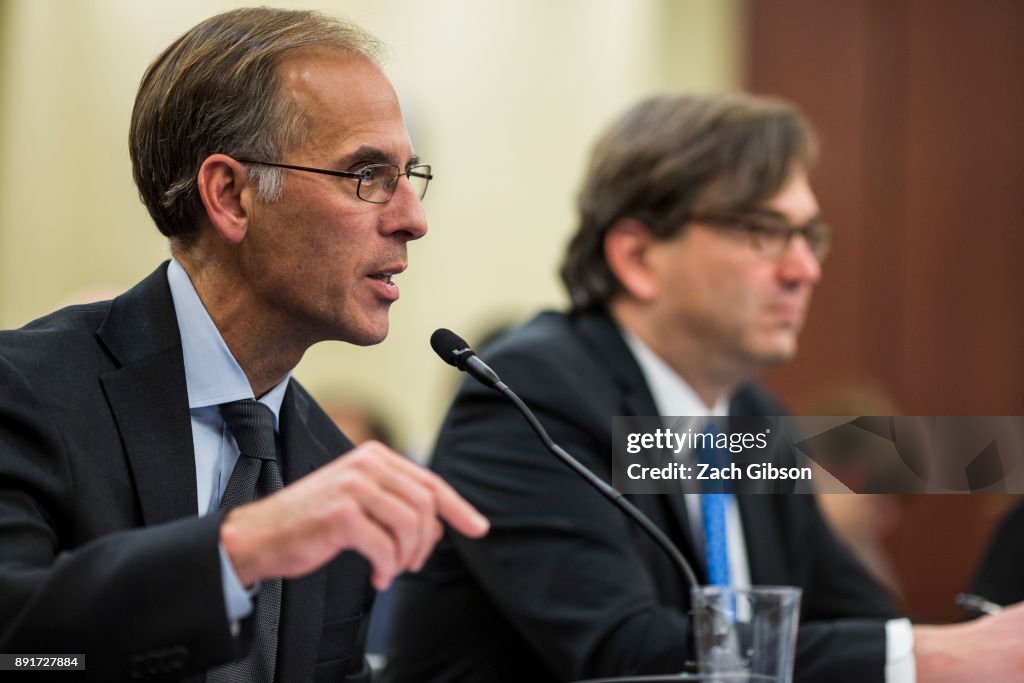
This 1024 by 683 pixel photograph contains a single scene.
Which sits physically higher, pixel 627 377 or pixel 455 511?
pixel 627 377

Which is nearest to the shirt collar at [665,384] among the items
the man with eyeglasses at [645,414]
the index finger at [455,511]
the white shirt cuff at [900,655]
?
the man with eyeglasses at [645,414]

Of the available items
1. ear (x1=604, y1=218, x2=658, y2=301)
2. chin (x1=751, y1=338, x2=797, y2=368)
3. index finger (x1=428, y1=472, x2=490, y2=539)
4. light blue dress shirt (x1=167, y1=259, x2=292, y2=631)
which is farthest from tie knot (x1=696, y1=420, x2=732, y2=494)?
index finger (x1=428, y1=472, x2=490, y2=539)

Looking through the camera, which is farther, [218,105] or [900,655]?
[900,655]

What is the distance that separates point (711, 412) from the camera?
2.58 m

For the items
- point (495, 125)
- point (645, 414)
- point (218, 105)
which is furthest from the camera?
point (495, 125)

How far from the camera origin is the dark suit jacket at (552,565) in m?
1.86

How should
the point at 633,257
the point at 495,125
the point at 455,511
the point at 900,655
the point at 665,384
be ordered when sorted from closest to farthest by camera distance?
the point at 455,511 → the point at 900,655 → the point at 665,384 → the point at 633,257 → the point at 495,125

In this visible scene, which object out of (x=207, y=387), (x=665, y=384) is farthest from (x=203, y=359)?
(x=665, y=384)

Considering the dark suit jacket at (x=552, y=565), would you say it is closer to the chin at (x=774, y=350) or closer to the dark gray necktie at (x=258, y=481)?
the chin at (x=774, y=350)

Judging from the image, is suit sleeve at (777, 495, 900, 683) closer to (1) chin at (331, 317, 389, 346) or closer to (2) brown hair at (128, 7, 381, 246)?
(1) chin at (331, 317, 389, 346)

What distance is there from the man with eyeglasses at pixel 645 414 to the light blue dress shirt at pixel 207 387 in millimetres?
593

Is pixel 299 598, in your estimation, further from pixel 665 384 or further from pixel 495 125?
pixel 495 125

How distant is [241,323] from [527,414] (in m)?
0.39

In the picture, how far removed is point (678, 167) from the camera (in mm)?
2561
